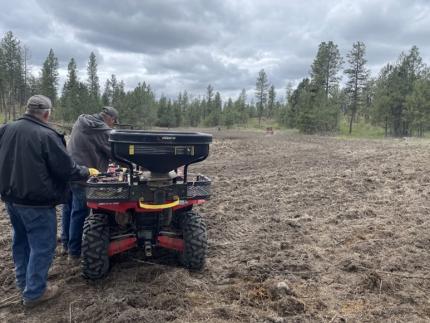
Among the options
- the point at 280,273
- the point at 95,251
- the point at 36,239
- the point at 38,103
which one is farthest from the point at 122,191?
the point at 280,273

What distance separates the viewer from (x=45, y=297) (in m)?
3.98

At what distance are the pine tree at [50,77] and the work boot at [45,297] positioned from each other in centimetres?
5849

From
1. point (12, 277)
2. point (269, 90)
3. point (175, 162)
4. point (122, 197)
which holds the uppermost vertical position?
point (269, 90)

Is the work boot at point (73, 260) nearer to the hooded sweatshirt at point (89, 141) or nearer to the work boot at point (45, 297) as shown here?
the work boot at point (45, 297)

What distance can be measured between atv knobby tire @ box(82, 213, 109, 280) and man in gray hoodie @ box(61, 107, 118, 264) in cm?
77

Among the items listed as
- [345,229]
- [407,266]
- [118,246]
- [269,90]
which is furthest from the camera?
[269,90]

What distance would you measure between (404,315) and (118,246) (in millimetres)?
3034

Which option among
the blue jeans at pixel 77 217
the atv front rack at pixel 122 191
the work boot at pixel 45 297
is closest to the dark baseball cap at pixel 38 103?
the atv front rack at pixel 122 191

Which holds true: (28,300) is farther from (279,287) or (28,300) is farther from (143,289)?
(279,287)

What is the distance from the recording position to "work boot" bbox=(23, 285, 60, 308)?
12.9 feet

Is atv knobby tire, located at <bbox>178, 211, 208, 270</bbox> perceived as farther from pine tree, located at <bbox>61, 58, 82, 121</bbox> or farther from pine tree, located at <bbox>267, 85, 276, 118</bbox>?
pine tree, located at <bbox>267, 85, 276, 118</bbox>

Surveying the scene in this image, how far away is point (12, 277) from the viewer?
4.61m

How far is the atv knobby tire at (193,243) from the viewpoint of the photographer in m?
4.57

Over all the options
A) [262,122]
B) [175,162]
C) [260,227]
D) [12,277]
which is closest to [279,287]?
[175,162]
